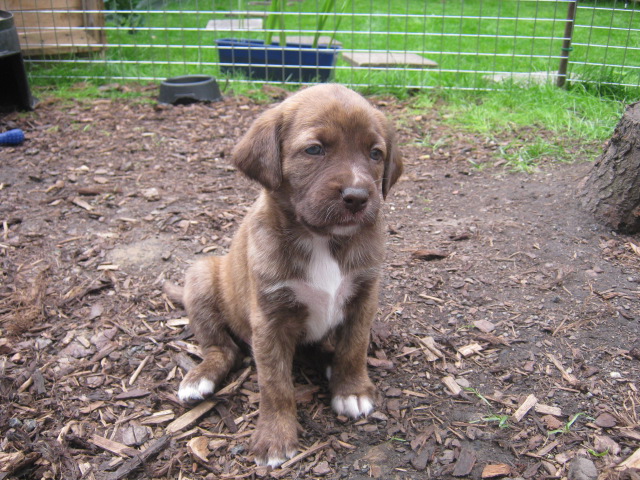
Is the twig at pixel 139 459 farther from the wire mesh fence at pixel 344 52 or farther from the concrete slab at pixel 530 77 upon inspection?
the concrete slab at pixel 530 77

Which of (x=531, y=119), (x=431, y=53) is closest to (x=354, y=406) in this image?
(x=531, y=119)

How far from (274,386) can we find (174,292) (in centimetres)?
135

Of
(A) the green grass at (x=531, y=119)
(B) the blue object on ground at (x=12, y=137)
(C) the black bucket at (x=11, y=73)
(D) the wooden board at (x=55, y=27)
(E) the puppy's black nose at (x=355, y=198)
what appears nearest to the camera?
(E) the puppy's black nose at (x=355, y=198)

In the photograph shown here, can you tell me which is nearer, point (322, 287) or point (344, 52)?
point (322, 287)

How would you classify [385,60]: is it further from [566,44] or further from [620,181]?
[620,181]

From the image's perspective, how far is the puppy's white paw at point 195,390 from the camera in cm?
328

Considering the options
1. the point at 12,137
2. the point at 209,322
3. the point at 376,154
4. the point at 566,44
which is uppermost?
the point at 566,44

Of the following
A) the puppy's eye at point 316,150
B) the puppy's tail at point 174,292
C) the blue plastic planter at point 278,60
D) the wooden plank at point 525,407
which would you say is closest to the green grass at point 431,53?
the blue plastic planter at point 278,60

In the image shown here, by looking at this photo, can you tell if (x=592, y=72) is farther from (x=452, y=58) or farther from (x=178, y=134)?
(x=178, y=134)

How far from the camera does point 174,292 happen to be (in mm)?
4109

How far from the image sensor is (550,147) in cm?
593

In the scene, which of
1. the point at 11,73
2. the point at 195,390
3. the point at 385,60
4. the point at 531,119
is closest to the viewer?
the point at 195,390

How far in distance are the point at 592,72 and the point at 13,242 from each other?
6791 millimetres

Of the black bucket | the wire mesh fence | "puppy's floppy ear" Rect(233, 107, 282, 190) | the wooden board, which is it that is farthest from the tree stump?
the wooden board
